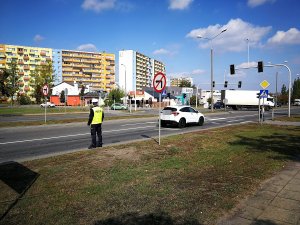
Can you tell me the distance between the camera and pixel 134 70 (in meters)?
134

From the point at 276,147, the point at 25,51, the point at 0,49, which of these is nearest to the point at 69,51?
the point at 25,51

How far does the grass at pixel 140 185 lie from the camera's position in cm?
422

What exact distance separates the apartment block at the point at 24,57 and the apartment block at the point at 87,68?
253 inches

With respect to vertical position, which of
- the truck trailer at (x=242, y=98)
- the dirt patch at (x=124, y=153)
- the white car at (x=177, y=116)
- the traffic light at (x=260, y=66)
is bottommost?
the dirt patch at (x=124, y=153)

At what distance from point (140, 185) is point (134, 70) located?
429 ft

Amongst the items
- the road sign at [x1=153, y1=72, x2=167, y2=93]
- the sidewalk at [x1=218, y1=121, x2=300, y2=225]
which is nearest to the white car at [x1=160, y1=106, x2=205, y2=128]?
the road sign at [x1=153, y1=72, x2=167, y2=93]

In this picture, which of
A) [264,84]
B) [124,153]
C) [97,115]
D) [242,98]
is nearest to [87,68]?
[242,98]

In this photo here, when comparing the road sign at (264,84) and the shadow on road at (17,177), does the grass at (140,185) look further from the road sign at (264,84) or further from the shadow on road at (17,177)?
the road sign at (264,84)

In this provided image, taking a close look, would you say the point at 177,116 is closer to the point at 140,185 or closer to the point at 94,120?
the point at 94,120

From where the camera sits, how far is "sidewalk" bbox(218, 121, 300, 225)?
4027 millimetres

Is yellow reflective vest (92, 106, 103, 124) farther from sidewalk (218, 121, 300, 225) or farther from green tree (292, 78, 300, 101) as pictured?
green tree (292, 78, 300, 101)

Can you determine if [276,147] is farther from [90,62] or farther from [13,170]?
[90,62]

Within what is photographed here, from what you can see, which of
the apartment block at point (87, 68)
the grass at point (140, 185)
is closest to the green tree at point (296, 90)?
the apartment block at point (87, 68)

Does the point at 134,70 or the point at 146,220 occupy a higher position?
the point at 134,70
